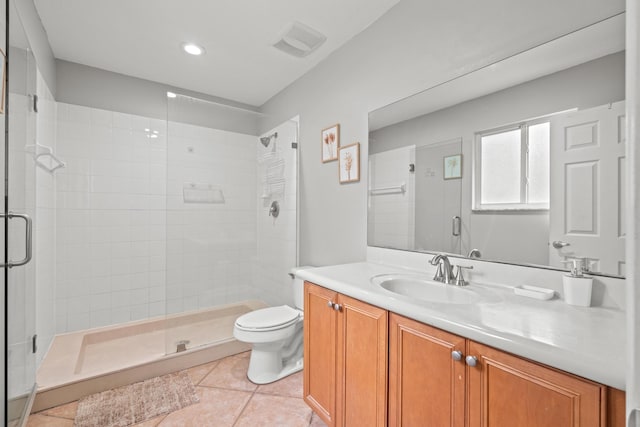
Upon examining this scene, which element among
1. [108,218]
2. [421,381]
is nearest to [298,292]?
[421,381]

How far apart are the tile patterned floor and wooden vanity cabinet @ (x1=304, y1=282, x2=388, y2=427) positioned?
0.91 feet

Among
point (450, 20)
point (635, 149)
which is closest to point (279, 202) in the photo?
point (450, 20)

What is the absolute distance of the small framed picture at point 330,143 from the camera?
224 centimetres

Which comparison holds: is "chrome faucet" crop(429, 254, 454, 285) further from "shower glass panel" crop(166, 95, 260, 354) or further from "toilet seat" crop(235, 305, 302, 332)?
"shower glass panel" crop(166, 95, 260, 354)

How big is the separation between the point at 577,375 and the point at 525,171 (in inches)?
33.3

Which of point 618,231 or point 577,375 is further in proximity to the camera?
point 618,231

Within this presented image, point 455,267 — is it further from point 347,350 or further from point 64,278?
point 64,278

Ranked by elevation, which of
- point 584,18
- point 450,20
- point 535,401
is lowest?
point 535,401

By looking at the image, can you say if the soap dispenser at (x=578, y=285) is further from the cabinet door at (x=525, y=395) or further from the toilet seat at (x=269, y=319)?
the toilet seat at (x=269, y=319)

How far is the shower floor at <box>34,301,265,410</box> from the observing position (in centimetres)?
190

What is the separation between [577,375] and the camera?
67cm

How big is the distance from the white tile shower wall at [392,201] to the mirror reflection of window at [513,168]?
41 cm

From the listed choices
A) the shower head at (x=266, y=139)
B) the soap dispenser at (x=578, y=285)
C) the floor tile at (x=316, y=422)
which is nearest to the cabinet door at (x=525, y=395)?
the soap dispenser at (x=578, y=285)

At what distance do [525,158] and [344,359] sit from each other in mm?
1175
